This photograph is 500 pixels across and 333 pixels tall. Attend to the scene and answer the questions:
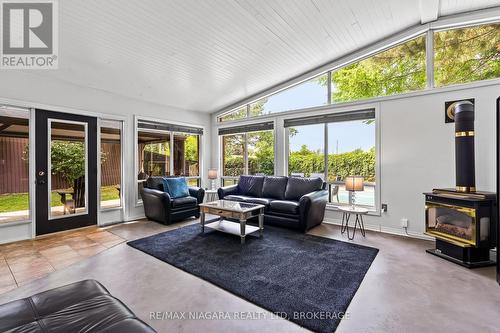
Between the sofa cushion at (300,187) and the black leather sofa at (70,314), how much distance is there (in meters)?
3.71

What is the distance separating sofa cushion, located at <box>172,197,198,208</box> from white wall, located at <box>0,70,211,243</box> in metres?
1.12

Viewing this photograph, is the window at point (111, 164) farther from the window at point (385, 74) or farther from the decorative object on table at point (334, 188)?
the window at point (385, 74)

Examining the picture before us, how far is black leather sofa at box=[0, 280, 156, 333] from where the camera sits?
1.06m

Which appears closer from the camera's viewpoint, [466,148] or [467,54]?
[466,148]

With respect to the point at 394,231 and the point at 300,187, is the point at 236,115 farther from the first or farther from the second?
the point at 394,231

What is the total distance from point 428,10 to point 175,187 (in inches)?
209

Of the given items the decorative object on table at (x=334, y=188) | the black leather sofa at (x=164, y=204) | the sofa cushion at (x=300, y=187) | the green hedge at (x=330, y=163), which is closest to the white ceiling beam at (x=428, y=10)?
the green hedge at (x=330, y=163)

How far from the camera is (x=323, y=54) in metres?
4.41

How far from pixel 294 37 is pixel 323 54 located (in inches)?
38.9

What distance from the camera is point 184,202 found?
4.75 meters

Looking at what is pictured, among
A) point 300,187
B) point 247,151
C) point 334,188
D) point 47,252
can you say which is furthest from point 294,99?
point 47,252

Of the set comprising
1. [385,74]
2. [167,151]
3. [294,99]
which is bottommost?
[167,151]

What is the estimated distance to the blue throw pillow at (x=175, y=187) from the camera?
4891mm

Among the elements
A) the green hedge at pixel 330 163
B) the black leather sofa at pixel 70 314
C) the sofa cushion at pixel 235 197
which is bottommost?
the black leather sofa at pixel 70 314
